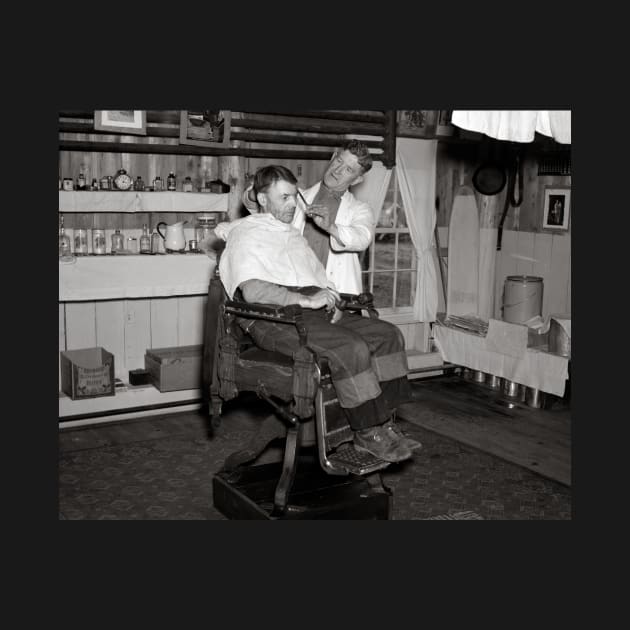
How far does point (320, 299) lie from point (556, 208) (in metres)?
4.01

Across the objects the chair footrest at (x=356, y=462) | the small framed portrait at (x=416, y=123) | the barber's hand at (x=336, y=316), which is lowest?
the chair footrest at (x=356, y=462)

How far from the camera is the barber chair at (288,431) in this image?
3633 millimetres

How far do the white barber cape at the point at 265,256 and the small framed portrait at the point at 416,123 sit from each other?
9.80ft

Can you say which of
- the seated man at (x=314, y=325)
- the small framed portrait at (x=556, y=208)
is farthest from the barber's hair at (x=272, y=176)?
the small framed portrait at (x=556, y=208)

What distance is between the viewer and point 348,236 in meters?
4.26

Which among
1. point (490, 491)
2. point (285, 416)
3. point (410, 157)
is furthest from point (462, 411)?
point (285, 416)

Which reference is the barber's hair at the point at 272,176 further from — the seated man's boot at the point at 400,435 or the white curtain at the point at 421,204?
the white curtain at the point at 421,204

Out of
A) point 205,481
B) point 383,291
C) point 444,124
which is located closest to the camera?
point 205,481

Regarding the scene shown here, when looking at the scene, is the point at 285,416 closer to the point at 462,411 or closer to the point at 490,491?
the point at 490,491

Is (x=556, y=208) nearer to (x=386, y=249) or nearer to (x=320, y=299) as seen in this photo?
(x=386, y=249)

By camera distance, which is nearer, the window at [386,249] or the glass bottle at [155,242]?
the glass bottle at [155,242]

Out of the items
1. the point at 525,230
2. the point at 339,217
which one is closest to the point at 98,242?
the point at 339,217

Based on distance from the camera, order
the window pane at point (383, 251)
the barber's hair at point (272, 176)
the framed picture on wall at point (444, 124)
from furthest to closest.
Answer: the window pane at point (383, 251)
the framed picture on wall at point (444, 124)
the barber's hair at point (272, 176)

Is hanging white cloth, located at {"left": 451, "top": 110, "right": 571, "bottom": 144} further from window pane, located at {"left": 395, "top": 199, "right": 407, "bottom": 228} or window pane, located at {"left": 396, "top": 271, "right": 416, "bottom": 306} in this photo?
window pane, located at {"left": 396, "top": 271, "right": 416, "bottom": 306}
